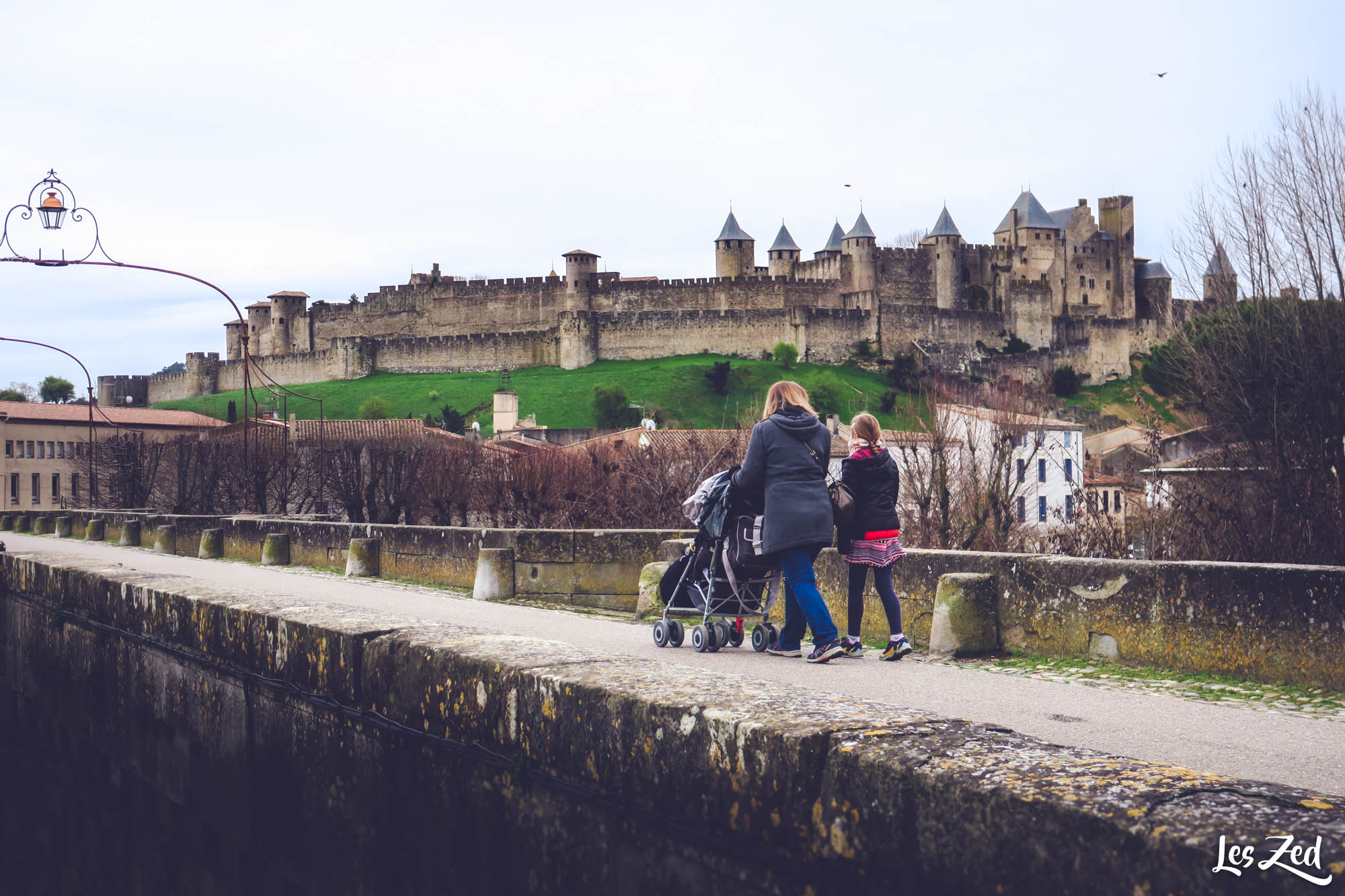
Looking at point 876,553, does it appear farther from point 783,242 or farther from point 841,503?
point 783,242

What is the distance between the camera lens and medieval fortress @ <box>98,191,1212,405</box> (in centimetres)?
10694

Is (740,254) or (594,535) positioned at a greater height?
(740,254)

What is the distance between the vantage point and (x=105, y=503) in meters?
52.4

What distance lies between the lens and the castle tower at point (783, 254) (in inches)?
4695

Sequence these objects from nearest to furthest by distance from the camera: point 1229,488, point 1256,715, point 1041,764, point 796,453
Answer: point 1041,764, point 1256,715, point 796,453, point 1229,488

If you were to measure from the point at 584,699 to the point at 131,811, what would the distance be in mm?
6080

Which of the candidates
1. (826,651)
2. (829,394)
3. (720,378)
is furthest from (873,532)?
(720,378)

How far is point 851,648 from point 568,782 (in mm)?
4867

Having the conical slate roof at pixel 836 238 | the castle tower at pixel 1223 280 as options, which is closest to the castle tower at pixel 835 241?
the conical slate roof at pixel 836 238

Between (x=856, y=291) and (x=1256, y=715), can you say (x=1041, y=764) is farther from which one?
(x=856, y=291)

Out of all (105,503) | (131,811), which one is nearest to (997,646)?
(131,811)

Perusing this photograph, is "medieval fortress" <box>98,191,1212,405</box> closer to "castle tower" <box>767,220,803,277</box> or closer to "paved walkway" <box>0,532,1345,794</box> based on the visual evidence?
"castle tower" <box>767,220,803,277</box>

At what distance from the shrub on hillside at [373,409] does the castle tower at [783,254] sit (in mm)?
43379

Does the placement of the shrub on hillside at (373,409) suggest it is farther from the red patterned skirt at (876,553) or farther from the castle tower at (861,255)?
the red patterned skirt at (876,553)
